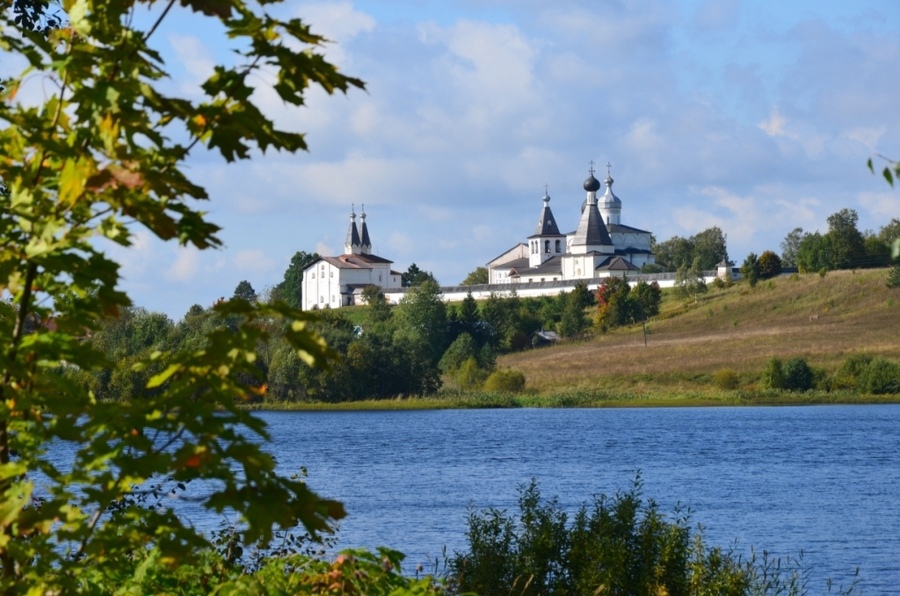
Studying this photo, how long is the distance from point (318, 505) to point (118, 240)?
2.62 feet

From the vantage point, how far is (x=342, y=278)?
111500mm

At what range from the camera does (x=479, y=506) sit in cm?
1947

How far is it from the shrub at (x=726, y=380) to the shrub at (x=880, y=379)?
5673mm

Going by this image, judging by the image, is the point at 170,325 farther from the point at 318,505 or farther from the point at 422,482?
the point at 318,505

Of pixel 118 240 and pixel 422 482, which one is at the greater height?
pixel 118 240

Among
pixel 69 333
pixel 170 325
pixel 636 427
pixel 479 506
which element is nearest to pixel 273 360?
pixel 170 325

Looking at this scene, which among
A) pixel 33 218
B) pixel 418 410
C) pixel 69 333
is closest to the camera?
pixel 33 218

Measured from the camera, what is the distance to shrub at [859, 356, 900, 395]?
53.8 metres

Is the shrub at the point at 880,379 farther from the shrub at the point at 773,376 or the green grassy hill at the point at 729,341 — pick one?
the shrub at the point at 773,376

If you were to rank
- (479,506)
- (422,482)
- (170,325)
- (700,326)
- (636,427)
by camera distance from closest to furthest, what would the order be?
1. (479,506)
2. (422,482)
3. (636,427)
4. (170,325)
5. (700,326)

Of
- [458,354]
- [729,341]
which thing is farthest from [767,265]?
[458,354]

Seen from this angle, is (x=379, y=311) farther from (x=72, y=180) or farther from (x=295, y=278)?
(x=72, y=180)

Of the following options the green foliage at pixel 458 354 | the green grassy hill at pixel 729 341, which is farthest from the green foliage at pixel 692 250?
the green foliage at pixel 458 354

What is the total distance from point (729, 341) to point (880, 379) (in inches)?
533
